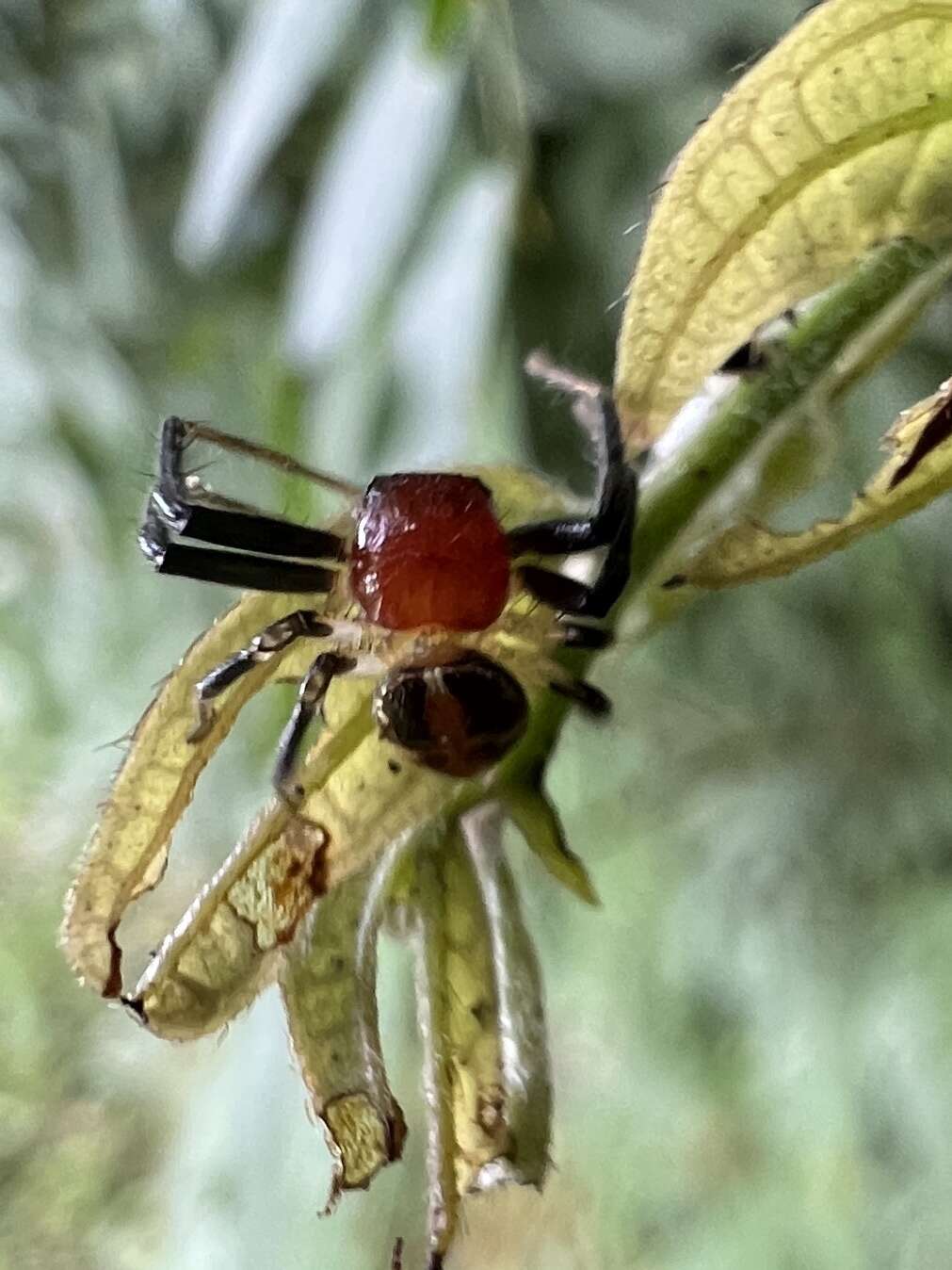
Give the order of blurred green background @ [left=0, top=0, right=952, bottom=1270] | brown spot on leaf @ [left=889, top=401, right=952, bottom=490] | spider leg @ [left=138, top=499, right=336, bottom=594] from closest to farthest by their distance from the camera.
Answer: brown spot on leaf @ [left=889, top=401, right=952, bottom=490] → spider leg @ [left=138, top=499, right=336, bottom=594] → blurred green background @ [left=0, top=0, right=952, bottom=1270]

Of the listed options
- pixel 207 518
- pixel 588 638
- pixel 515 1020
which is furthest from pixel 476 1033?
pixel 207 518

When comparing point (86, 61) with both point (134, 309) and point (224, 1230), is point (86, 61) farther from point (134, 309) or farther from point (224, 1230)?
point (224, 1230)

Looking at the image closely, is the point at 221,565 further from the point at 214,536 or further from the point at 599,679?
the point at 599,679

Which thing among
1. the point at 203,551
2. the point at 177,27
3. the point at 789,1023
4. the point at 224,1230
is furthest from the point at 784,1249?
the point at 177,27

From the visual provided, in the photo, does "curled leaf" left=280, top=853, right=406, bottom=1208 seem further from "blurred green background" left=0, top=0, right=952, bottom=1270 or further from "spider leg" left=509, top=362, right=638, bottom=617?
"blurred green background" left=0, top=0, right=952, bottom=1270

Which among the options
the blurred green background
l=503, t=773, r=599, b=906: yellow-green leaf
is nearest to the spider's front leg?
l=503, t=773, r=599, b=906: yellow-green leaf

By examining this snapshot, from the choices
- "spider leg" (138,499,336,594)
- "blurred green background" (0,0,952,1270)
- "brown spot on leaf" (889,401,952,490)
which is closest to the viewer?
"brown spot on leaf" (889,401,952,490)

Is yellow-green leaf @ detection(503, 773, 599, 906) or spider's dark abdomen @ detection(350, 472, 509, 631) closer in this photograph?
yellow-green leaf @ detection(503, 773, 599, 906)
